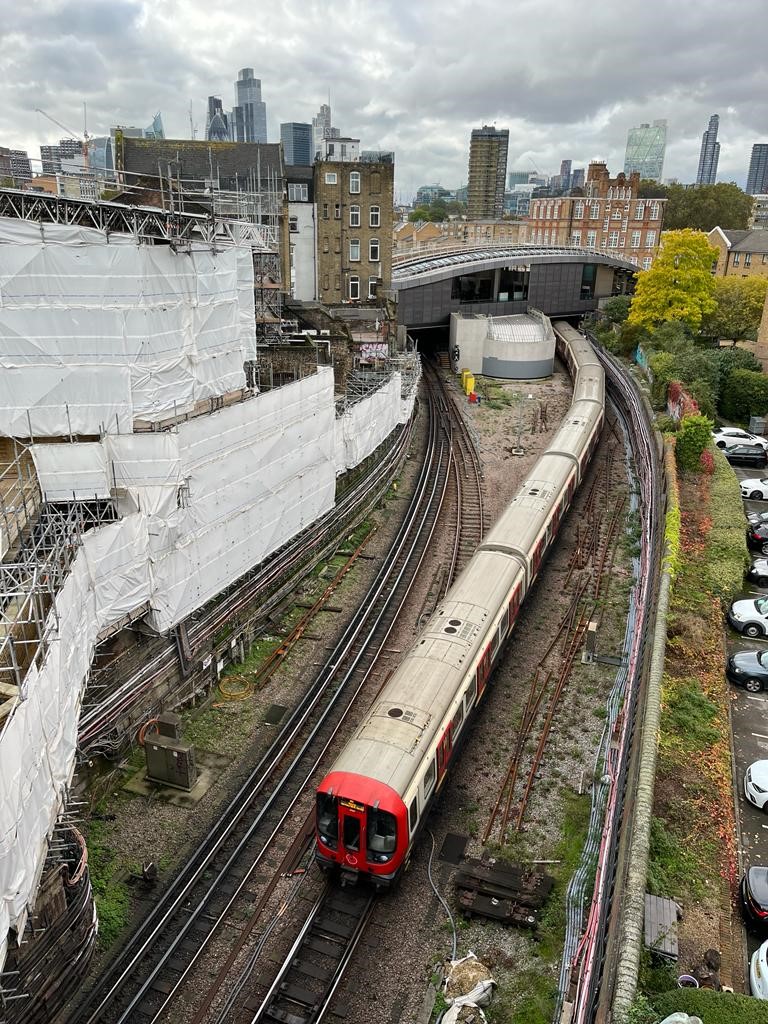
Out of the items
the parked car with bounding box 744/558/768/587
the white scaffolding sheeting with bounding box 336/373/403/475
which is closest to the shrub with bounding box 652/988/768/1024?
the parked car with bounding box 744/558/768/587

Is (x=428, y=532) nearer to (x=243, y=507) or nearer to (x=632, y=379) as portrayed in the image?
(x=243, y=507)

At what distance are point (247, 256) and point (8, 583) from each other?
48.0 feet

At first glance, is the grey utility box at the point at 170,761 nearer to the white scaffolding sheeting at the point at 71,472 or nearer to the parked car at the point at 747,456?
the white scaffolding sheeting at the point at 71,472

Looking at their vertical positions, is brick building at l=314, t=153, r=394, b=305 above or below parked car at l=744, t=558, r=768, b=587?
above

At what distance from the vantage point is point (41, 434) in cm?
1549

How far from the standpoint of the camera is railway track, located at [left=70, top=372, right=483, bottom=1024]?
410 inches

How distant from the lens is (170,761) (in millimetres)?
13945

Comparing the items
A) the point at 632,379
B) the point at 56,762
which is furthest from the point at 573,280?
the point at 56,762

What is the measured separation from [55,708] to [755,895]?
432 inches

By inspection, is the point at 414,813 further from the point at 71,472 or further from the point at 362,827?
the point at 71,472

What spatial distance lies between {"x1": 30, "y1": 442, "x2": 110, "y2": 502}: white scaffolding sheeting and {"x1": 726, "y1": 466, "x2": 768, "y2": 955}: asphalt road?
14.0m

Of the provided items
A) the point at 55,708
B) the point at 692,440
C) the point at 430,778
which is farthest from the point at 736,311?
the point at 55,708

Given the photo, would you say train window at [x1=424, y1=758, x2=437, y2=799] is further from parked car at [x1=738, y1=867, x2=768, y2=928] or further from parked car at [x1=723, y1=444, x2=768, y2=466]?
parked car at [x1=723, y1=444, x2=768, y2=466]

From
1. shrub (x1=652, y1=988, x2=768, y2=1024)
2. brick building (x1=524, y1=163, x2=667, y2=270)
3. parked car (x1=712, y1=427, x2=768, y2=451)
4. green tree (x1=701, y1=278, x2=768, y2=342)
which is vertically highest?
brick building (x1=524, y1=163, x2=667, y2=270)
